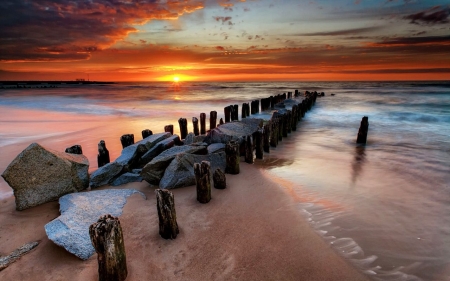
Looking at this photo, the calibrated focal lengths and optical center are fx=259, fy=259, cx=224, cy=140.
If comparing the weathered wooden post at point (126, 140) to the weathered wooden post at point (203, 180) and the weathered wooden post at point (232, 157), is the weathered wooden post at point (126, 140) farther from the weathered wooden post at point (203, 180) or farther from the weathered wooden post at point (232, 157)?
the weathered wooden post at point (203, 180)

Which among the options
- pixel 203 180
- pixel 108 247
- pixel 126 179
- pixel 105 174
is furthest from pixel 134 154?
pixel 108 247

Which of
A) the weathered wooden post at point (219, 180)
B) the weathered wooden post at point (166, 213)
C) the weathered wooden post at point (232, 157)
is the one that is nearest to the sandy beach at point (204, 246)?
the weathered wooden post at point (166, 213)

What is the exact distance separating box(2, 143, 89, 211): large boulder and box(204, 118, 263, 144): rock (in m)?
4.05

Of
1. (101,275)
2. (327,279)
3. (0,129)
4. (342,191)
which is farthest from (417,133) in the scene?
(0,129)

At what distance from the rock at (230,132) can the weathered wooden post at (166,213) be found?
425cm

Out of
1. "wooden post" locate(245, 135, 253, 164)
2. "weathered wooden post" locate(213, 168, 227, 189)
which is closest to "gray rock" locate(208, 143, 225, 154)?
"wooden post" locate(245, 135, 253, 164)

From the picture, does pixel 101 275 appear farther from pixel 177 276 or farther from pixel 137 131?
pixel 137 131

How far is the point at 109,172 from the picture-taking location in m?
6.02

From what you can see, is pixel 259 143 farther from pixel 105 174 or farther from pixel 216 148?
pixel 105 174

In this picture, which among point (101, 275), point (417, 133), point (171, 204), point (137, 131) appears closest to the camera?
point (101, 275)

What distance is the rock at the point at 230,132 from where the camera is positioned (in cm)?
805

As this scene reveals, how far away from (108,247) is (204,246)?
1422mm

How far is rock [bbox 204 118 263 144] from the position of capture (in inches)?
317

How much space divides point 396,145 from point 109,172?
10854 millimetres
